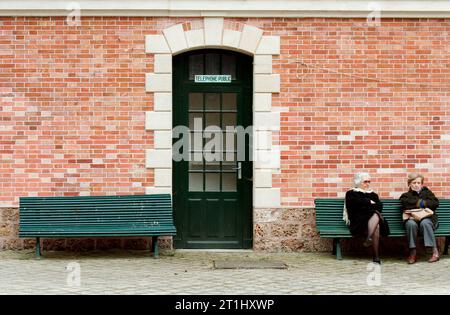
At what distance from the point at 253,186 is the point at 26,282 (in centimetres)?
396

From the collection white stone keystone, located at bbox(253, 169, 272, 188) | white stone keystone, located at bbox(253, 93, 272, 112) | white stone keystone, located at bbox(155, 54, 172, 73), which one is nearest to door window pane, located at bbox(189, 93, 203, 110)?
white stone keystone, located at bbox(155, 54, 172, 73)

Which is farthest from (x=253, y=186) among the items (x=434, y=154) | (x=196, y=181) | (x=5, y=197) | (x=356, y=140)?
(x=5, y=197)

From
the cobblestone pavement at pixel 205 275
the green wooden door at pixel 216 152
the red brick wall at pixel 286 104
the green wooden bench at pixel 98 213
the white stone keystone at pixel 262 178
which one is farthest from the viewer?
the green wooden door at pixel 216 152

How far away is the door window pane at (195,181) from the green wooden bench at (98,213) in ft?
2.21

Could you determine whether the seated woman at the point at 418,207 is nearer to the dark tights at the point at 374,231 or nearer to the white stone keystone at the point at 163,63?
the dark tights at the point at 374,231

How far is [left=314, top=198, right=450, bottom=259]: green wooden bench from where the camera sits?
1084cm

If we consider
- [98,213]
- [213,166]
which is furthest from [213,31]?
[98,213]

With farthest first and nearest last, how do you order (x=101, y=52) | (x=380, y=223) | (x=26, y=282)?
(x=101, y=52), (x=380, y=223), (x=26, y=282)

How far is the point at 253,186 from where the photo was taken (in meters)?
11.4

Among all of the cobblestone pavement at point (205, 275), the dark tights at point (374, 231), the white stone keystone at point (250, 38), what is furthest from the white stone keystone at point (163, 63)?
the dark tights at point (374, 231)

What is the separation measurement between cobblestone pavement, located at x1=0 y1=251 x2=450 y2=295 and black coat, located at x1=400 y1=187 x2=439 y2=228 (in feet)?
2.58

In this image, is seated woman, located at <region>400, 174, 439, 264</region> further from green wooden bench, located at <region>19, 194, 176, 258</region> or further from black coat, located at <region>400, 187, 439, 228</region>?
green wooden bench, located at <region>19, 194, 176, 258</region>

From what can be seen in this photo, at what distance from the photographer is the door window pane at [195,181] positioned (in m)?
11.6

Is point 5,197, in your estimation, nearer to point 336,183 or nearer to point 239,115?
point 239,115
